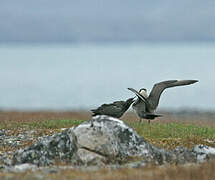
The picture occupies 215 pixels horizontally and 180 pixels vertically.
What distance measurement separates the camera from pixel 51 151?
583 inches

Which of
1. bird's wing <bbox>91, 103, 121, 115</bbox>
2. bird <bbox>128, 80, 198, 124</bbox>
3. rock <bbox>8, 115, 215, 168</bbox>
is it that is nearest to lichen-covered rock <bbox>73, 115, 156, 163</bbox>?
rock <bbox>8, 115, 215, 168</bbox>

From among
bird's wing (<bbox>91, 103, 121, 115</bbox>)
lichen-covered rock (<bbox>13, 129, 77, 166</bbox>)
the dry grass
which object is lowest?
the dry grass

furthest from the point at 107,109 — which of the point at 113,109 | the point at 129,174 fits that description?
the point at 129,174

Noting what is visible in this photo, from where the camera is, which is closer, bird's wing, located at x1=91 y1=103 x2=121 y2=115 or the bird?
bird's wing, located at x1=91 y1=103 x2=121 y2=115

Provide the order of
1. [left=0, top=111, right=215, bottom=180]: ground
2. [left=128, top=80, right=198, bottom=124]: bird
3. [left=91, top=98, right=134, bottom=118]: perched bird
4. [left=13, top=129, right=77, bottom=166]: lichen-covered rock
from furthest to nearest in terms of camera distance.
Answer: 1. [left=128, top=80, right=198, bottom=124]: bird
2. [left=91, top=98, right=134, bottom=118]: perched bird
3. [left=13, top=129, right=77, bottom=166]: lichen-covered rock
4. [left=0, top=111, right=215, bottom=180]: ground

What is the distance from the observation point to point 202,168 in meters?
12.4

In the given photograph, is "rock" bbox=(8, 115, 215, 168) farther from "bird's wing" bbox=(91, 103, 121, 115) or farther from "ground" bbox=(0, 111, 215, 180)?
"bird's wing" bbox=(91, 103, 121, 115)

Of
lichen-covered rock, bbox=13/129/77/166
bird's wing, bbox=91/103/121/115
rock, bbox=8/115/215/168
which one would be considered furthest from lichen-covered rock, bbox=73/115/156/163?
bird's wing, bbox=91/103/121/115

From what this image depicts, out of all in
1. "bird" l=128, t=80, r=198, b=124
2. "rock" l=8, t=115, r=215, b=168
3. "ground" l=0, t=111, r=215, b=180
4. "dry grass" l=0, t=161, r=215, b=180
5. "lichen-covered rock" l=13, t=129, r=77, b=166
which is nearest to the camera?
"dry grass" l=0, t=161, r=215, b=180

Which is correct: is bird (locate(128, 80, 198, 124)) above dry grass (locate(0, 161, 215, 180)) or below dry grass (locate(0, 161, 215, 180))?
above

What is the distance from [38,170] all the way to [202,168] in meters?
3.93

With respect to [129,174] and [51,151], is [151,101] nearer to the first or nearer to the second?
[51,151]

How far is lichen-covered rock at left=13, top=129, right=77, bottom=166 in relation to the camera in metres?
14.5

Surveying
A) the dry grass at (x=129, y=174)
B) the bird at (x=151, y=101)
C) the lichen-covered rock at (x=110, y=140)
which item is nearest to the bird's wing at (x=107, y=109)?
the bird at (x=151, y=101)
